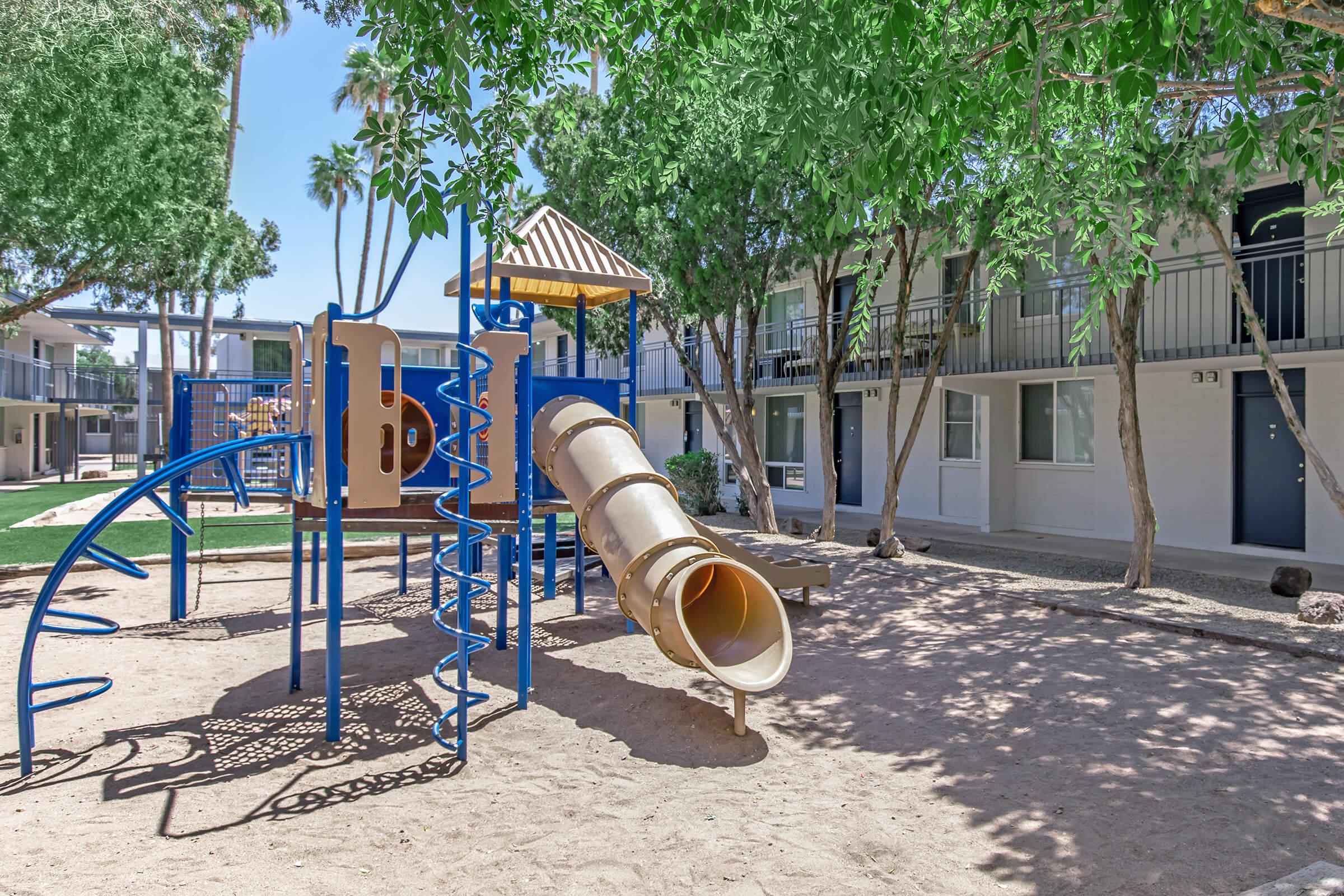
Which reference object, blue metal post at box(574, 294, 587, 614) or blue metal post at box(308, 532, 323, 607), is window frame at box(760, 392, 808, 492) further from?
blue metal post at box(308, 532, 323, 607)

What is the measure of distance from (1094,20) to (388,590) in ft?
29.0

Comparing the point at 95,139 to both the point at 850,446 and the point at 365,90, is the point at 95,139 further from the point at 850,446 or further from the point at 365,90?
the point at 365,90

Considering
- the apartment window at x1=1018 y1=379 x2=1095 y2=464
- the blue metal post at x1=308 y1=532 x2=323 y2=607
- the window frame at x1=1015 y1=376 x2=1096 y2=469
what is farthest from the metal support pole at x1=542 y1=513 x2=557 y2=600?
the apartment window at x1=1018 y1=379 x2=1095 y2=464

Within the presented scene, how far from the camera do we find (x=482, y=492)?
595 cm

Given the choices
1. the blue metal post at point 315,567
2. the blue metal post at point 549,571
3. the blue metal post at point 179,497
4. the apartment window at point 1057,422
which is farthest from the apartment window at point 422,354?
the blue metal post at point 315,567

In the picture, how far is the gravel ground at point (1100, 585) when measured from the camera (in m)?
8.17

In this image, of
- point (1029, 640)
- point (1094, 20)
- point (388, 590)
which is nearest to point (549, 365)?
point (388, 590)

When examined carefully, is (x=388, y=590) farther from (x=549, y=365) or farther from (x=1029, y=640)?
(x=549, y=365)

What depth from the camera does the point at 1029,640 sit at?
7840 millimetres

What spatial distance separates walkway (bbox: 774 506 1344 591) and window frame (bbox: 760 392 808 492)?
201 cm

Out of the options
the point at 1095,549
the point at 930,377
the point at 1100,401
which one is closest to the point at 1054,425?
the point at 1100,401

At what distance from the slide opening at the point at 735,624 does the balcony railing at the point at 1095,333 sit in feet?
17.0

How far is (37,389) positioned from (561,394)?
2661cm

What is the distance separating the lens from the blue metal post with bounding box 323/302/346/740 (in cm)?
510
